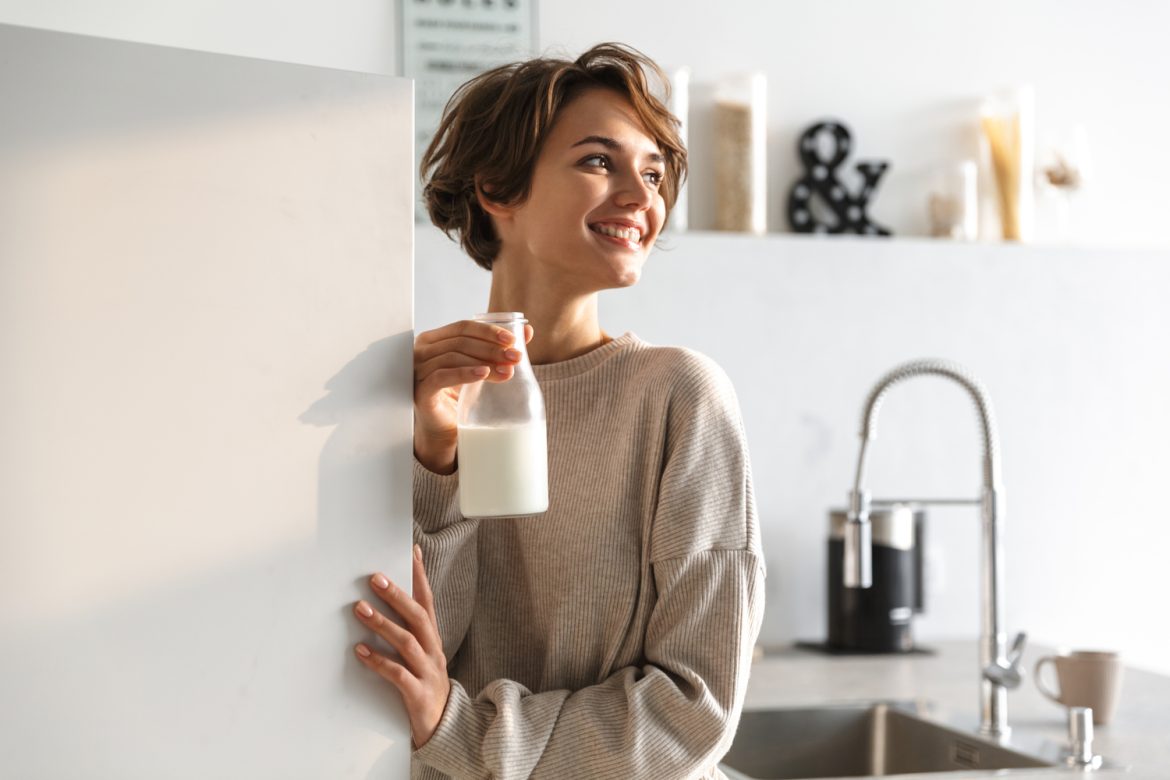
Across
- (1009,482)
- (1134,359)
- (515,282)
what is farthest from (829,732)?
(1134,359)

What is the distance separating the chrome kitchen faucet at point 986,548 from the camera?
1685 millimetres

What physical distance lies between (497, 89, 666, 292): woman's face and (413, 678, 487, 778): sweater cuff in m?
0.37

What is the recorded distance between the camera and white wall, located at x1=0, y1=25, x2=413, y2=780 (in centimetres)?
74

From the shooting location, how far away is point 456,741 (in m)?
0.94

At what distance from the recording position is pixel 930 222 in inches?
95.4

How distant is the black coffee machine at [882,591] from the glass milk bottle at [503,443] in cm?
132

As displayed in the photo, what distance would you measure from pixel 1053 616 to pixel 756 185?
1037 millimetres

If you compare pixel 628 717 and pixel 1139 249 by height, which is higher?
pixel 1139 249

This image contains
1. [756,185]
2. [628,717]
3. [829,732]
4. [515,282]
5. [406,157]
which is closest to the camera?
[406,157]

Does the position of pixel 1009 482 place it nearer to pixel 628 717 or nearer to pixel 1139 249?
pixel 1139 249

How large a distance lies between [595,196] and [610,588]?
1.07 feet

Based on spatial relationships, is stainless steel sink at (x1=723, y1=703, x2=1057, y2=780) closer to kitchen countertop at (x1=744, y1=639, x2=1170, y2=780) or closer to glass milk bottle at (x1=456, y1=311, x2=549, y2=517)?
kitchen countertop at (x1=744, y1=639, x2=1170, y2=780)

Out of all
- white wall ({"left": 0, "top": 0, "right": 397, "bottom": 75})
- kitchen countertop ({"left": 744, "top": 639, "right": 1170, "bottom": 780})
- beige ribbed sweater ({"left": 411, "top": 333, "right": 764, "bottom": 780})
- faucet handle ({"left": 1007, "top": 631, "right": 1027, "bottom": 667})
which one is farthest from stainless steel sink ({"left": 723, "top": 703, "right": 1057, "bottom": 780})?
white wall ({"left": 0, "top": 0, "right": 397, "bottom": 75})

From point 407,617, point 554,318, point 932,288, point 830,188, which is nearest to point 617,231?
point 554,318
